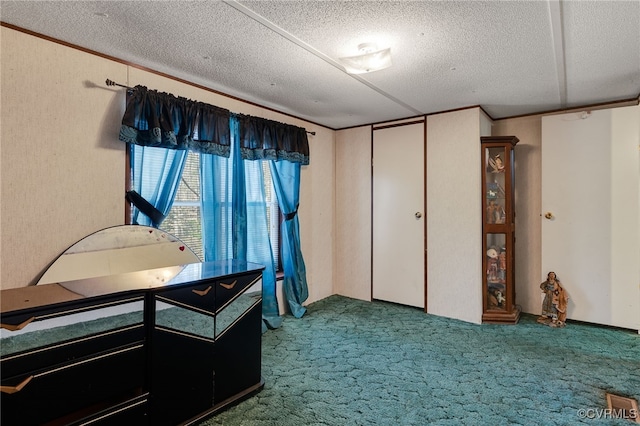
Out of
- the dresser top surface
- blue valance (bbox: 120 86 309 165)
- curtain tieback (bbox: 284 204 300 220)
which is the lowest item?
the dresser top surface

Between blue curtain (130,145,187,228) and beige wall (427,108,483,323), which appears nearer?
blue curtain (130,145,187,228)

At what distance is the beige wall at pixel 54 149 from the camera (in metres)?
2.01

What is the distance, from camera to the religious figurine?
3.59m

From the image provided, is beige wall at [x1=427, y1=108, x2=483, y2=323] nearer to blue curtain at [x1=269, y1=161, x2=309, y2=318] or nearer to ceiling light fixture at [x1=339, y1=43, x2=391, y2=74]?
blue curtain at [x1=269, y1=161, x2=309, y2=318]

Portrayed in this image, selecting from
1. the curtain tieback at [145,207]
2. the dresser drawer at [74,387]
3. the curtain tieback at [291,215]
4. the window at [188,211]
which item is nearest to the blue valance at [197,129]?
the window at [188,211]

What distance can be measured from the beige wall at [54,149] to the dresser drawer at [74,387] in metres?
0.93

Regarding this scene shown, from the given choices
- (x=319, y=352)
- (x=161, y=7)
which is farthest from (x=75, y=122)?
(x=319, y=352)

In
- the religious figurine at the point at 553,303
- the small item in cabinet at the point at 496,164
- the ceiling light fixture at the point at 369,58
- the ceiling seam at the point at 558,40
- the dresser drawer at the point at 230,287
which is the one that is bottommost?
the religious figurine at the point at 553,303

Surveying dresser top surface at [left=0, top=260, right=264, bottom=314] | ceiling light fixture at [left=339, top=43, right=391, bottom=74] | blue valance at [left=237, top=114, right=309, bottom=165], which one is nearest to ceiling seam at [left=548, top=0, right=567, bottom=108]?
ceiling light fixture at [left=339, top=43, right=391, bottom=74]

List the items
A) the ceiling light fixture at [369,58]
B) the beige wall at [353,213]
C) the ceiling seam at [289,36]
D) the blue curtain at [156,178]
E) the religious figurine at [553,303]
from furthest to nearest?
the beige wall at [353,213] < the religious figurine at [553,303] < the blue curtain at [156,178] < the ceiling light fixture at [369,58] < the ceiling seam at [289,36]

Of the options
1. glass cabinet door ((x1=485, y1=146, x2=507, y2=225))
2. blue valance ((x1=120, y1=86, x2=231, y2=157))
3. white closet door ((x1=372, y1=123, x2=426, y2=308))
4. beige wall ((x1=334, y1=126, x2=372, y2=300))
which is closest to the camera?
blue valance ((x1=120, y1=86, x2=231, y2=157))

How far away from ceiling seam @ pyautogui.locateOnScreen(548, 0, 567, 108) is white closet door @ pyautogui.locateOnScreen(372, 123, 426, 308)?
4.78 ft

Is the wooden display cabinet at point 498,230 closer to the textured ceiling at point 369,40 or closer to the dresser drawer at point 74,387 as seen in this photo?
the textured ceiling at point 369,40

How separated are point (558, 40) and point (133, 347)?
3.20 meters
